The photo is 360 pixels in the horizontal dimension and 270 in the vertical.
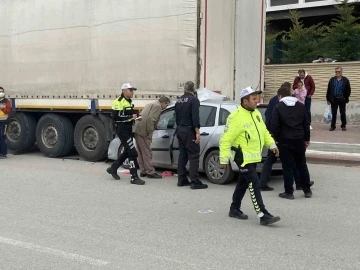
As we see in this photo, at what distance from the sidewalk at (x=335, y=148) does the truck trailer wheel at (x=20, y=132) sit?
6.76 meters

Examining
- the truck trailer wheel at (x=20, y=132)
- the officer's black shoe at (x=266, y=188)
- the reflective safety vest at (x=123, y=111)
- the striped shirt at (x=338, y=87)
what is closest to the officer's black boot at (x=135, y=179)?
the reflective safety vest at (x=123, y=111)

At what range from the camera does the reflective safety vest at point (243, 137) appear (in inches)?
243

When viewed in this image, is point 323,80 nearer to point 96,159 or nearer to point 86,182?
point 96,159

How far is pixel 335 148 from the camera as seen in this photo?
11.7m

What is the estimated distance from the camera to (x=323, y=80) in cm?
1688

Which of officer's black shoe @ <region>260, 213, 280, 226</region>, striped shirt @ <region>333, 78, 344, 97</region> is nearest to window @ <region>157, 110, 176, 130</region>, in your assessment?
officer's black shoe @ <region>260, 213, 280, 226</region>

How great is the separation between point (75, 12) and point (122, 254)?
7554 millimetres

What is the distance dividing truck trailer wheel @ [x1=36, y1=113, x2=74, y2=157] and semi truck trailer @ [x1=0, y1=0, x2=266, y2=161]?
0.02 metres

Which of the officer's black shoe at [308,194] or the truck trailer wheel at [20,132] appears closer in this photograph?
the officer's black shoe at [308,194]

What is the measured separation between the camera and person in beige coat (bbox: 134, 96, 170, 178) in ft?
30.8

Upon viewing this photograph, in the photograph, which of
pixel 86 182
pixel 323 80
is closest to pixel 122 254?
pixel 86 182

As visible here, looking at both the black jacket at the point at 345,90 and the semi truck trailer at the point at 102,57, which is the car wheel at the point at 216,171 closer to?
the semi truck trailer at the point at 102,57

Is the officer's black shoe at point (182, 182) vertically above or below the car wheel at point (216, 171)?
below

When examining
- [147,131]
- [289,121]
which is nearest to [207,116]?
[147,131]
